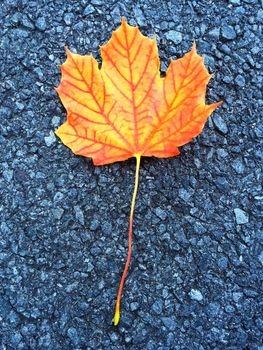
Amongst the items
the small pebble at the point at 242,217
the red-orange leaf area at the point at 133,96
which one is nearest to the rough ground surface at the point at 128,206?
the small pebble at the point at 242,217

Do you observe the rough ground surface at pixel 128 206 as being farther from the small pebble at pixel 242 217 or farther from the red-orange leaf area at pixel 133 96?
the red-orange leaf area at pixel 133 96

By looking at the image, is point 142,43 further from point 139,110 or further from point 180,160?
point 180,160

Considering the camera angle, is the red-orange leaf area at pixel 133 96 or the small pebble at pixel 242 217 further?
the small pebble at pixel 242 217

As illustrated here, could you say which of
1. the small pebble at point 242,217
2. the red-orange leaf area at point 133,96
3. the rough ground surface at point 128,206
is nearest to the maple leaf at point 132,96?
the red-orange leaf area at point 133,96

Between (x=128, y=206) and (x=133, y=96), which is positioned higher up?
(x=133, y=96)

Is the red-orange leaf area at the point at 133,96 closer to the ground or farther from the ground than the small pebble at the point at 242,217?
farther from the ground

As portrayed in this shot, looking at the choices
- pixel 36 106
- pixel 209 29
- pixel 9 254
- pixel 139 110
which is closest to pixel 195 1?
pixel 209 29

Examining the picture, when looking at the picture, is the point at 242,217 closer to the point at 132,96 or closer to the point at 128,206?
the point at 128,206

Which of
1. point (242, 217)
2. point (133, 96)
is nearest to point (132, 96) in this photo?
point (133, 96)
